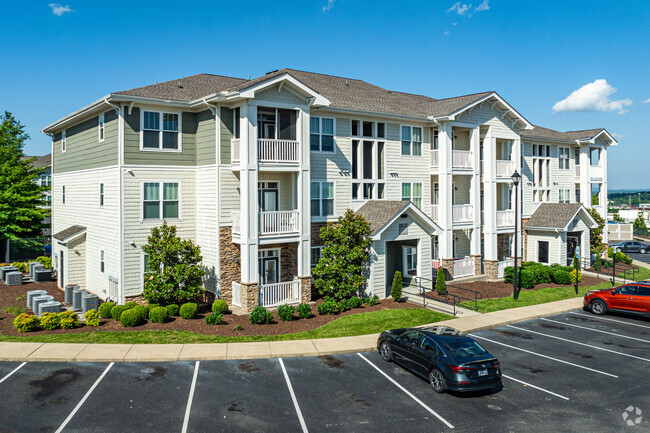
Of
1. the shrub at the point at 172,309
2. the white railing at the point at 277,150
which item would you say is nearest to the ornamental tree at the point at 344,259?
the white railing at the point at 277,150

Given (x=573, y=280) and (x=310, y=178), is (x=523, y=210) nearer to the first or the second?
(x=573, y=280)

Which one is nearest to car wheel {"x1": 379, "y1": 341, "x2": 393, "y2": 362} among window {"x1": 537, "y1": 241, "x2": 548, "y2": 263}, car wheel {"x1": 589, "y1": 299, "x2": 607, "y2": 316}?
car wheel {"x1": 589, "y1": 299, "x2": 607, "y2": 316}

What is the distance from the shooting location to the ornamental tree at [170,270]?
2164cm

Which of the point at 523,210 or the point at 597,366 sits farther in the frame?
the point at 523,210

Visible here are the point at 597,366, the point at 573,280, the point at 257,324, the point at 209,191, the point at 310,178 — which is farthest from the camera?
the point at 573,280

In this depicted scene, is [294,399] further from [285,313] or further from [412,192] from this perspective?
[412,192]

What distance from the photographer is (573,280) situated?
3097 centimetres

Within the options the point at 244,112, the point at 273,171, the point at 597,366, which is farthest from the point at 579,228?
the point at 244,112

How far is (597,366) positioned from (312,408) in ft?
32.5

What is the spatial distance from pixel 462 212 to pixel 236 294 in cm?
1589

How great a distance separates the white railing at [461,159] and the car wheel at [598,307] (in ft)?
36.3

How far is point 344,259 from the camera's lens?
23906 millimetres

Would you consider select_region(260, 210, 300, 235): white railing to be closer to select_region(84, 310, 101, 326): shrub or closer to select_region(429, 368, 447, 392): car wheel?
select_region(84, 310, 101, 326): shrub

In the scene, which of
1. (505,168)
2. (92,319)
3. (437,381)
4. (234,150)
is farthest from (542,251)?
(92,319)
